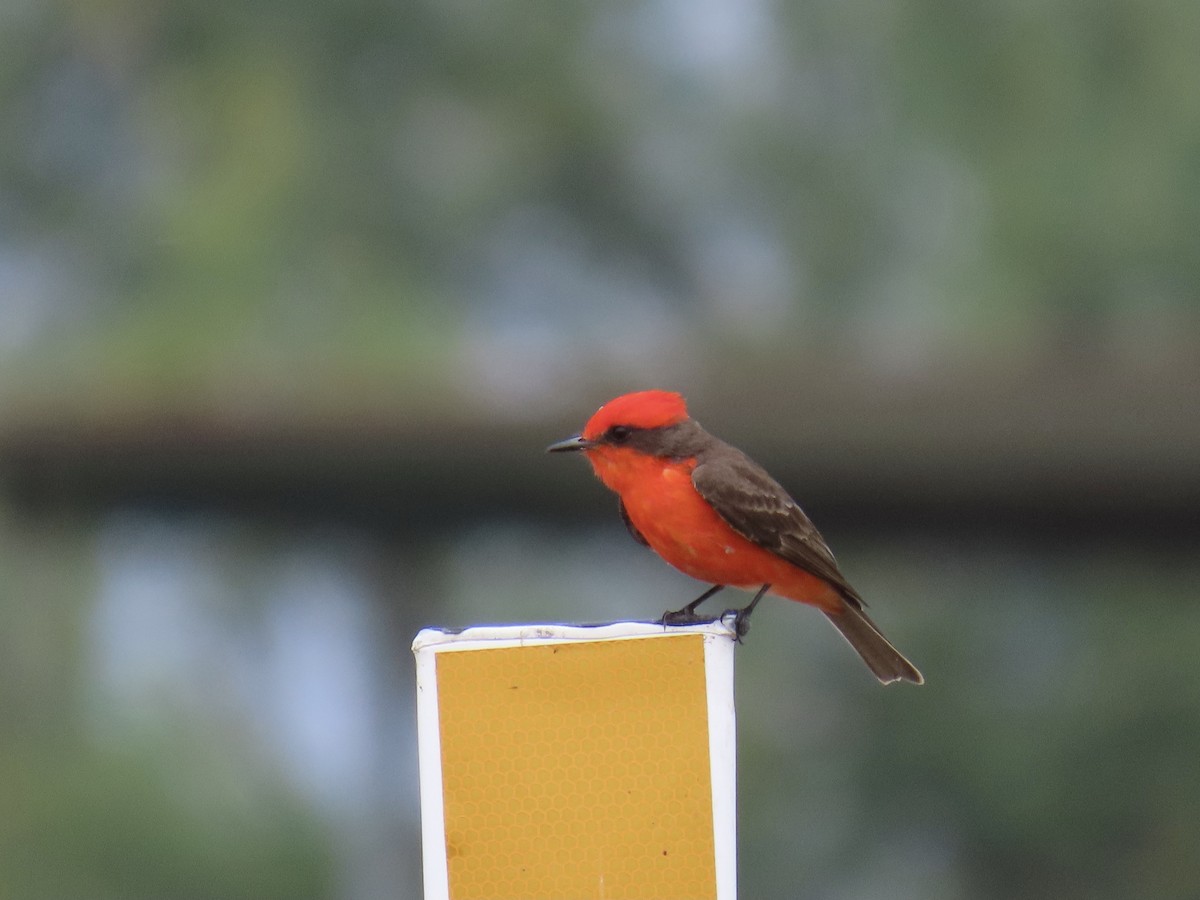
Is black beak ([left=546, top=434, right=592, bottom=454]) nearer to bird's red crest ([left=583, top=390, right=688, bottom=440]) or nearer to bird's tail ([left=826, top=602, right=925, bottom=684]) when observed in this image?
bird's red crest ([left=583, top=390, right=688, bottom=440])

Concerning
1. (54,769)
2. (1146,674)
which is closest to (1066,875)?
(1146,674)

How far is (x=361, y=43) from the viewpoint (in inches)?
698

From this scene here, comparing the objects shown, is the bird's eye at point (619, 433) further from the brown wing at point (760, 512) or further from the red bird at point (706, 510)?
the brown wing at point (760, 512)

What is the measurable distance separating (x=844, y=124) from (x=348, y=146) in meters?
4.68

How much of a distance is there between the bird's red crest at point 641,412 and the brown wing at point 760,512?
16 cm

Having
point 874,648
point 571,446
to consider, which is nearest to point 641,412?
point 571,446

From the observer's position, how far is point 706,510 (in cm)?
495

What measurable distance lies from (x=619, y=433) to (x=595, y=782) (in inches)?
88.6

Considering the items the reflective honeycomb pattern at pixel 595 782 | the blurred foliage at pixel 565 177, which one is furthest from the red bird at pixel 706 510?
the blurred foliage at pixel 565 177

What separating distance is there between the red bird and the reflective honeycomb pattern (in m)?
1.88

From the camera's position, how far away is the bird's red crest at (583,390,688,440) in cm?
507

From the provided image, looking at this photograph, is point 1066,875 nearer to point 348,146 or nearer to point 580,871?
point 348,146

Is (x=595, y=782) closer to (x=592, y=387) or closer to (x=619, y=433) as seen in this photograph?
(x=619, y=433)

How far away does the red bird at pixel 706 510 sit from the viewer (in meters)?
4.93
